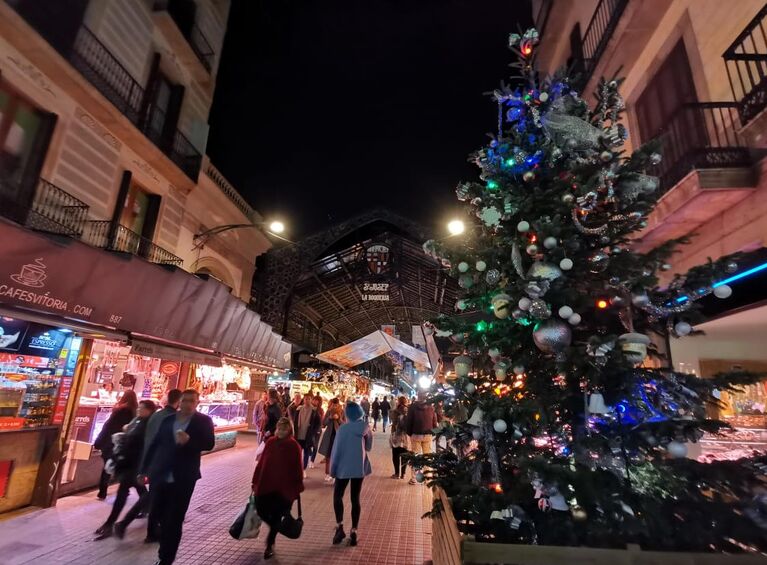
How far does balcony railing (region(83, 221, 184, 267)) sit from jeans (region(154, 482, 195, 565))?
180 inches

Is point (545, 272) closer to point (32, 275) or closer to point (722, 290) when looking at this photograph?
point (722, 290)

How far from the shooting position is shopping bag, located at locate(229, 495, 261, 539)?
450cm

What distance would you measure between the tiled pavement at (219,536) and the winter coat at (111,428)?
33.8 inches

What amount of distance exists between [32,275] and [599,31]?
11568 millimetres

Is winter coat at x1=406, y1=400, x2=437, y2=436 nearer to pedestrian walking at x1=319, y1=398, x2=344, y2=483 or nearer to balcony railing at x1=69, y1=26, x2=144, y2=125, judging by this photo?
pedestrian walking at x1=319, y1=398, x2=344, y2=483

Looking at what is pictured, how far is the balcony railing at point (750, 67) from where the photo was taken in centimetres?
473

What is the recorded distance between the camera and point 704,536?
2469 millimetres

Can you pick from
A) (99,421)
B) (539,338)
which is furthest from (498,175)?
(99,421)

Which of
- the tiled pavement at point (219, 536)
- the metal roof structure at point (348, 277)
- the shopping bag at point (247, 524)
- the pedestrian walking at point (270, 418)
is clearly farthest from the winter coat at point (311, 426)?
the metal roof structure at point (348, 277)

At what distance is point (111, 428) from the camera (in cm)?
688

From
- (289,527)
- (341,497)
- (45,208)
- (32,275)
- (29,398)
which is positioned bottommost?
(289,527)

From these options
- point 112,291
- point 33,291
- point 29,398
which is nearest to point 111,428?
point 29,398

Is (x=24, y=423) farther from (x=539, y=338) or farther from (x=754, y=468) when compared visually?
(x=754, y=468)

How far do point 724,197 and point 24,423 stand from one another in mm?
10546
